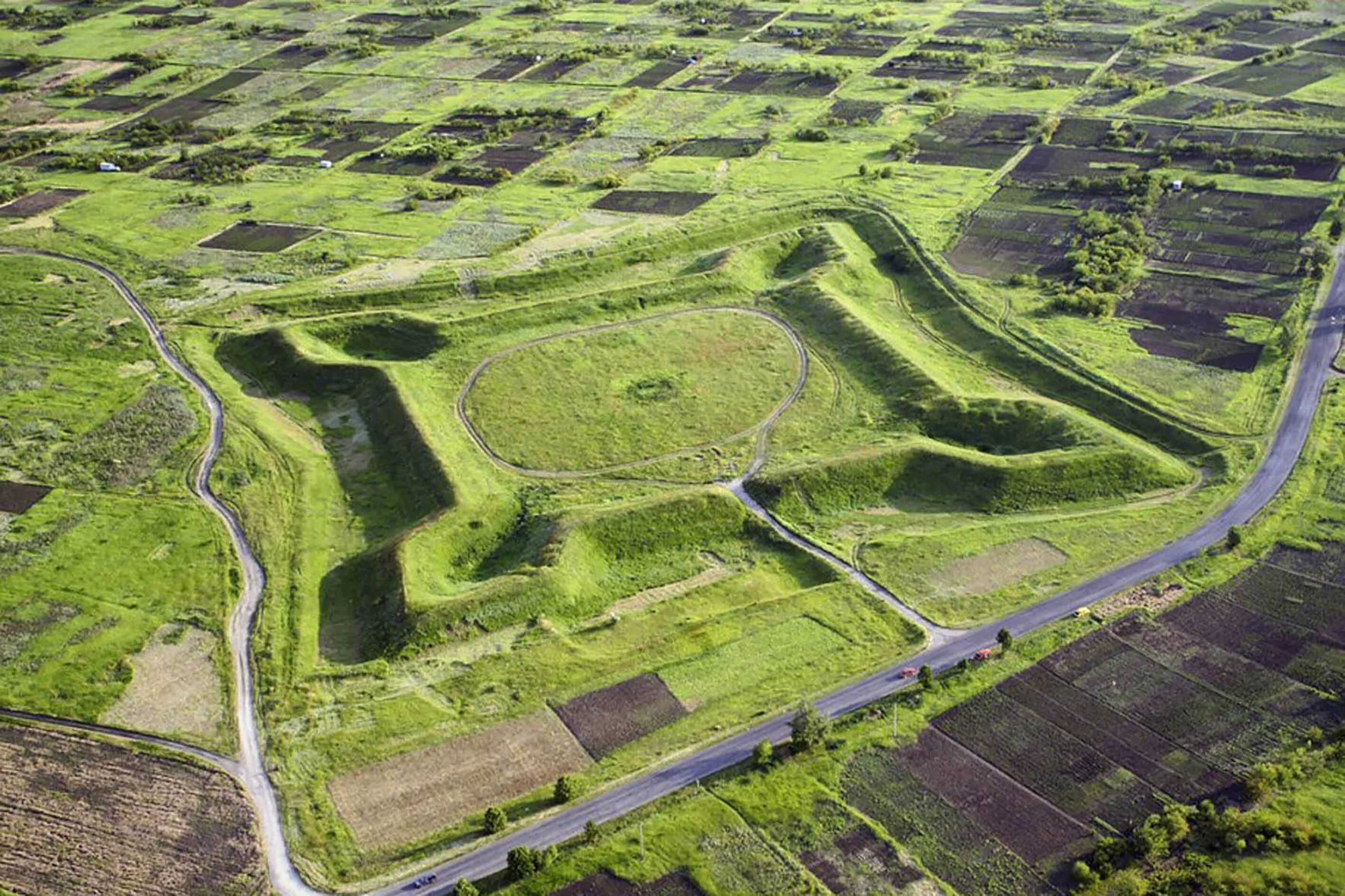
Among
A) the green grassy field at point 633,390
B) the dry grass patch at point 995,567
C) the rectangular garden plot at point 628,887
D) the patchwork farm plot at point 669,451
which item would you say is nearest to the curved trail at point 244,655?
the patchwork farm plot at point 669,451

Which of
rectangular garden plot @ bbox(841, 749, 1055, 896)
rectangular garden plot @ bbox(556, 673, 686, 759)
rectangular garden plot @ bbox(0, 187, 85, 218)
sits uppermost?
rectangular garden plot @ bbox(0, 187, 85, 218)

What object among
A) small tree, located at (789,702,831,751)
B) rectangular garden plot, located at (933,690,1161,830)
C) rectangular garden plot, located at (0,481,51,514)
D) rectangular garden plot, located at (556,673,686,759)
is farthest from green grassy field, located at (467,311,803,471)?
rectangular garden plot, located at (933,690,1161,830)

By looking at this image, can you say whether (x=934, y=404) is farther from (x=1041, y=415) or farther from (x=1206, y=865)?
(x=1206, y=865)

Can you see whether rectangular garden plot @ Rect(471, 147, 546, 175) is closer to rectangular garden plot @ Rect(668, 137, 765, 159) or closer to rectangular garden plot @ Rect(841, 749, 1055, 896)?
rectangular garden plot @ Rect(668, 137, 765, 159)

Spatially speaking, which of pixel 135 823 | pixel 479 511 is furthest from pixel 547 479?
pixel 135 823

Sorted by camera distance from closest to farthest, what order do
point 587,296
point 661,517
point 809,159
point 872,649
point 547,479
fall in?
point 872,649
point 661,517
point 547,479
point 587,296
point 809,159

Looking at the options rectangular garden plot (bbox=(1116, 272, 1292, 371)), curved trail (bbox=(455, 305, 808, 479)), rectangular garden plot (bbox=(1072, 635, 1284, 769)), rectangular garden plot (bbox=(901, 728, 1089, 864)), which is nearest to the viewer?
rectangular garden plot (bbox=(901, 728, 1089, 864))
